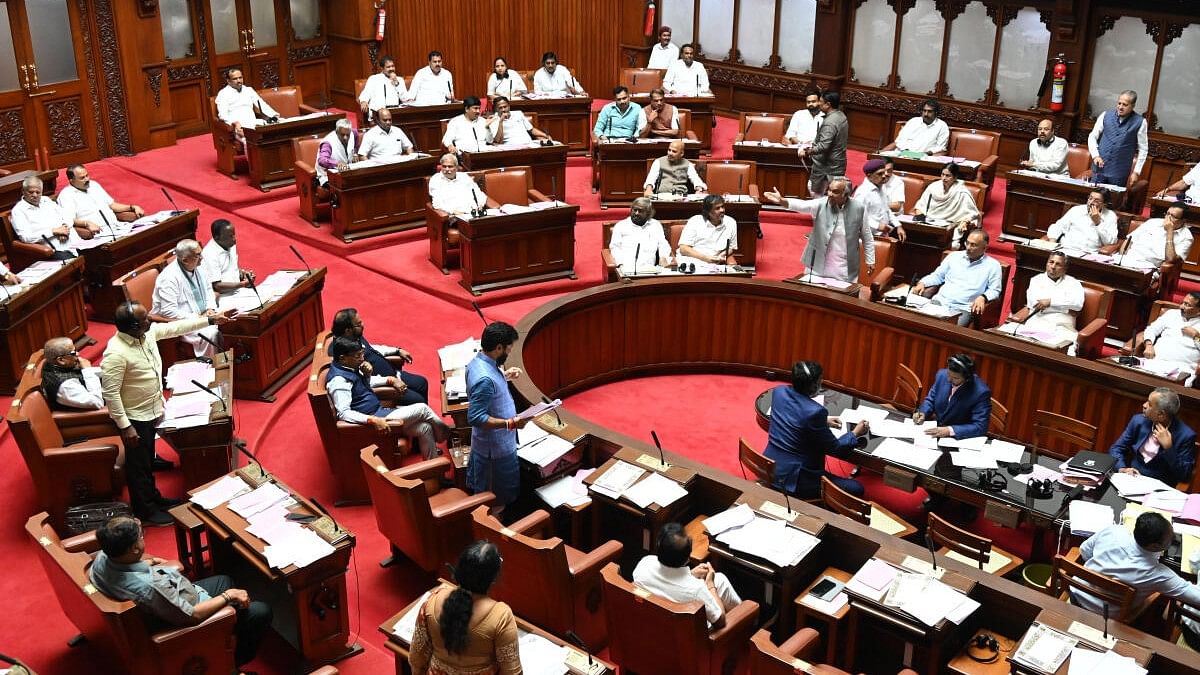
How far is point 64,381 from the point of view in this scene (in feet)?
23.0

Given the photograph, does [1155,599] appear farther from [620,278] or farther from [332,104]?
[332,104]

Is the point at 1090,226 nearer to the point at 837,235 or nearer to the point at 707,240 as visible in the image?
the point at 837,235

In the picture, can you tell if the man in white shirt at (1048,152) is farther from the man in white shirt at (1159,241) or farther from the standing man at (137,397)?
the standing man at (137,397)

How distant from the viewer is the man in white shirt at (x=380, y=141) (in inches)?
484

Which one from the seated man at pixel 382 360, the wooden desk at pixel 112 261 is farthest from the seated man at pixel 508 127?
the seated man at pixel 382 360

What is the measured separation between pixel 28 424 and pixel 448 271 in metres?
5.35

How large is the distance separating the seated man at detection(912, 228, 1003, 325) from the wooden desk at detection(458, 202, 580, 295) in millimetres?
3496

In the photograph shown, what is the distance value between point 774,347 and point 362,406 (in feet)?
13.1

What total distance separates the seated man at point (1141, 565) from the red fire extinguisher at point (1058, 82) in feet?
30.9

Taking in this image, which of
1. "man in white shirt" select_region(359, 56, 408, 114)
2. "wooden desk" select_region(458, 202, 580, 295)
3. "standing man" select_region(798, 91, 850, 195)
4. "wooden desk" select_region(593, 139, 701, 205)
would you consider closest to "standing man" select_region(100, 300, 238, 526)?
"wooden desk" select_region(458, 202, 580, 295)

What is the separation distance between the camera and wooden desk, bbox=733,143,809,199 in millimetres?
13211

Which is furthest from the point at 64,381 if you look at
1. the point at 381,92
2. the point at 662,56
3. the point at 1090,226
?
the point at 662,56

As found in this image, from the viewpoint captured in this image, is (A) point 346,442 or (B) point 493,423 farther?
(A) point 346,442

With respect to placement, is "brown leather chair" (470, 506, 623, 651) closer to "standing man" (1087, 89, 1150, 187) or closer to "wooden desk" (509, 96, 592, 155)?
"standing man" (1087, 89, 1150, 187)
